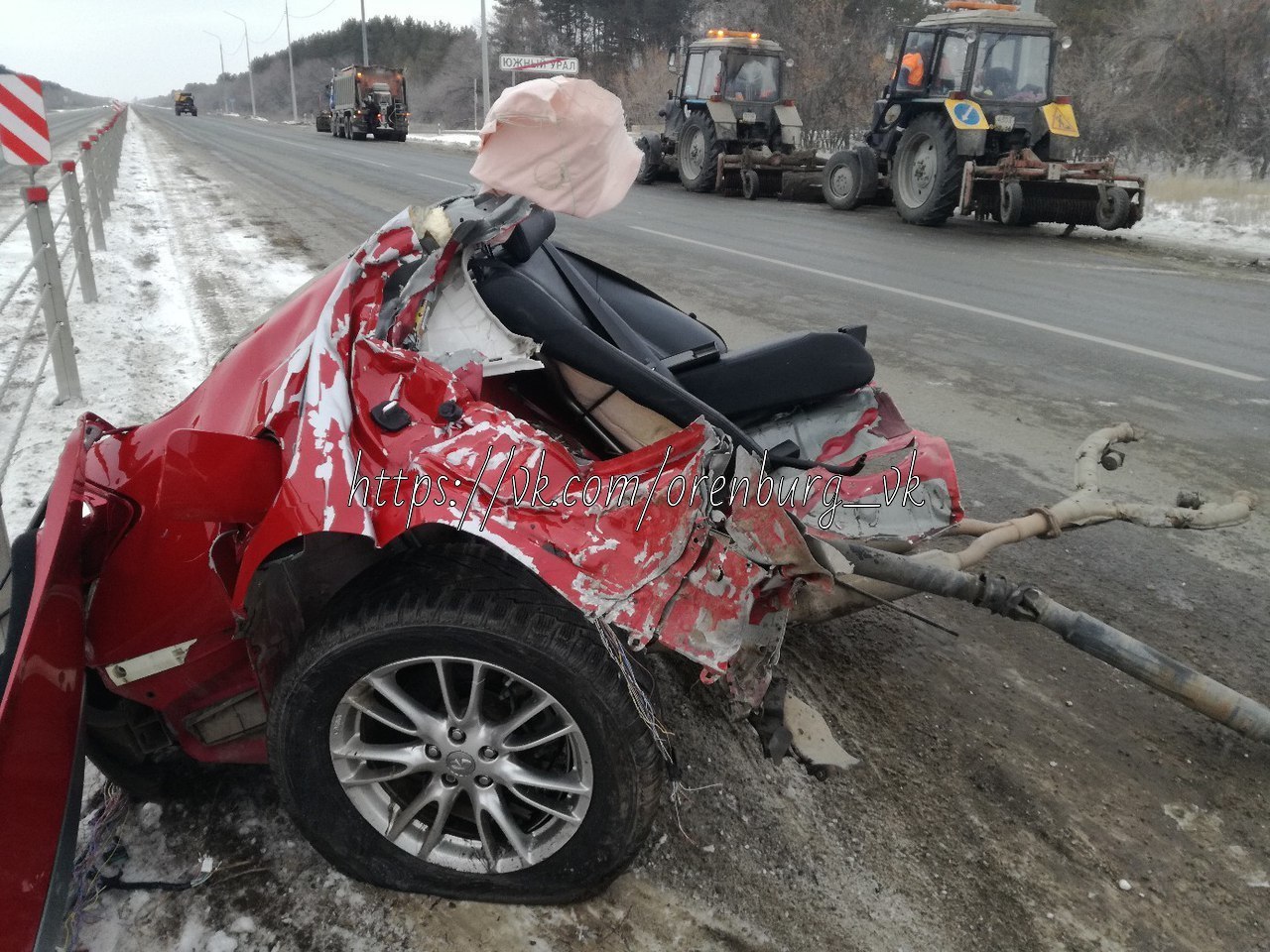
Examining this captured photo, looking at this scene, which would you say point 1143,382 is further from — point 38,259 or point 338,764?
point 38,259

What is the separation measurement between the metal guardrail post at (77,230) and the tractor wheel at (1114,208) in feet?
40.2

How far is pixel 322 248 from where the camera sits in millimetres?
10562

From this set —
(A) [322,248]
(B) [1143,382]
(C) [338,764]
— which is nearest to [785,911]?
(C) [338,764]

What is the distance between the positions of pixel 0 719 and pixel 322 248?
31.9ft

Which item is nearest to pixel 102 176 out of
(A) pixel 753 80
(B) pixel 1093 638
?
(A) pixel 753 80

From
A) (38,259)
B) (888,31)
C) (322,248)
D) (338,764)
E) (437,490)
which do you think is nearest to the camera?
(437,490)

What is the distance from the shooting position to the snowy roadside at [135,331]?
480cm

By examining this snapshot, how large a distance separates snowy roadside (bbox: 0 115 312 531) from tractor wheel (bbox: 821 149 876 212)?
9.81m

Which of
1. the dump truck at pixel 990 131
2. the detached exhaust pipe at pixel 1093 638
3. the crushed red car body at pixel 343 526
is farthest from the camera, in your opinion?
the dump truck at pixel 990 131

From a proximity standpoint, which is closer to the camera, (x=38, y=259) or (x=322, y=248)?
(x=38, y=259)

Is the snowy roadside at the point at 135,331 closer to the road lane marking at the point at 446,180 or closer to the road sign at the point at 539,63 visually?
the road lane marking at the point at 446,180

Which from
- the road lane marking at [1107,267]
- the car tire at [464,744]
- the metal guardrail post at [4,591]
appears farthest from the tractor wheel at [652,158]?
the car tire at [464,744]

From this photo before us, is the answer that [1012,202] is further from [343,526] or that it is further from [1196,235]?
[343,526]

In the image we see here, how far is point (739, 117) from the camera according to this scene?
60.3 ft
